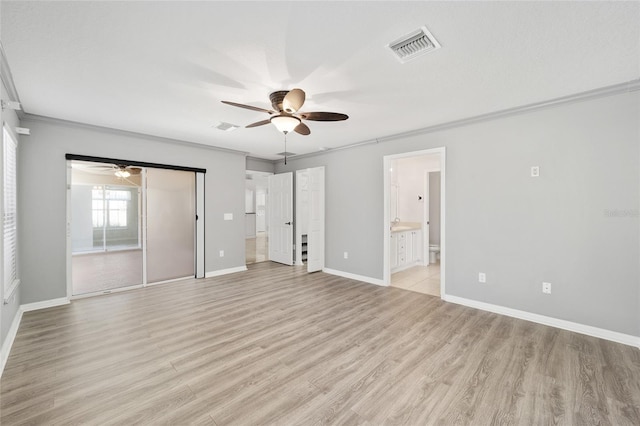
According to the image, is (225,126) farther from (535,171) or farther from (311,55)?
(535,171)

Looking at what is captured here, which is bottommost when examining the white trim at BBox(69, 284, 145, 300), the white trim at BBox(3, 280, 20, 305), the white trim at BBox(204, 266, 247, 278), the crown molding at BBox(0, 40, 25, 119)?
the white trim at BBox(69, 284, 145, 300)

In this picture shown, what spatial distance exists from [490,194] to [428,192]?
308 cm

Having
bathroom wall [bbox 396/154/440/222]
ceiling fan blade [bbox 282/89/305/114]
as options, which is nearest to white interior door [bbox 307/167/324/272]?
bathroom wall [bbox 396/154/440/222]

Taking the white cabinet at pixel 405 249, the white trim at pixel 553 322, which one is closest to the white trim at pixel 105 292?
the white cabinet at pixel 405 249

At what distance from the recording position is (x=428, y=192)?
6.67 meters

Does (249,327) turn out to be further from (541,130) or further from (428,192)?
(428,192)

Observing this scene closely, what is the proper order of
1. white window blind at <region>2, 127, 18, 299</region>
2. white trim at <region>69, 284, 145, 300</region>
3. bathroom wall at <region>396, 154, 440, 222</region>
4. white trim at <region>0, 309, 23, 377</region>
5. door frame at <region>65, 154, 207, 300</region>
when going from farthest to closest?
bathroom wall at <region>396, 154, 440, 222</region>, white trim at <region>69, 284, 145, 300</region>, door frame at <region>65, 154, 207, 300</region>, white window blind at <region>2, 127, 18, 299</region>, white trim at <region>0, 309, 23, 377</region>

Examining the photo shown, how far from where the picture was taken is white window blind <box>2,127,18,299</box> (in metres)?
2.72

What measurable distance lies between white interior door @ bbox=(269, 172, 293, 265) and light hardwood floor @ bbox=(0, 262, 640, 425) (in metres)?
2.77

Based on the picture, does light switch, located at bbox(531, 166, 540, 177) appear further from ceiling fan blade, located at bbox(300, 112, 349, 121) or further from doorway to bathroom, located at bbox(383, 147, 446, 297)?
ceiling fan blade, located at bbox(300, 112, 349, 121)

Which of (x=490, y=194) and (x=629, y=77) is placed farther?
(x=490, y=194)

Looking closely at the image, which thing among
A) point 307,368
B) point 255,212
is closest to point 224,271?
point 307,368

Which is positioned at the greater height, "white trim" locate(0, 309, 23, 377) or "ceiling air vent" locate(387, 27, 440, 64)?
"ceiling air vent" locate(387, 27, 440, 64)

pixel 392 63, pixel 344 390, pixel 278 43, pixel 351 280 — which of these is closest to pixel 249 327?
pixel 344 390
